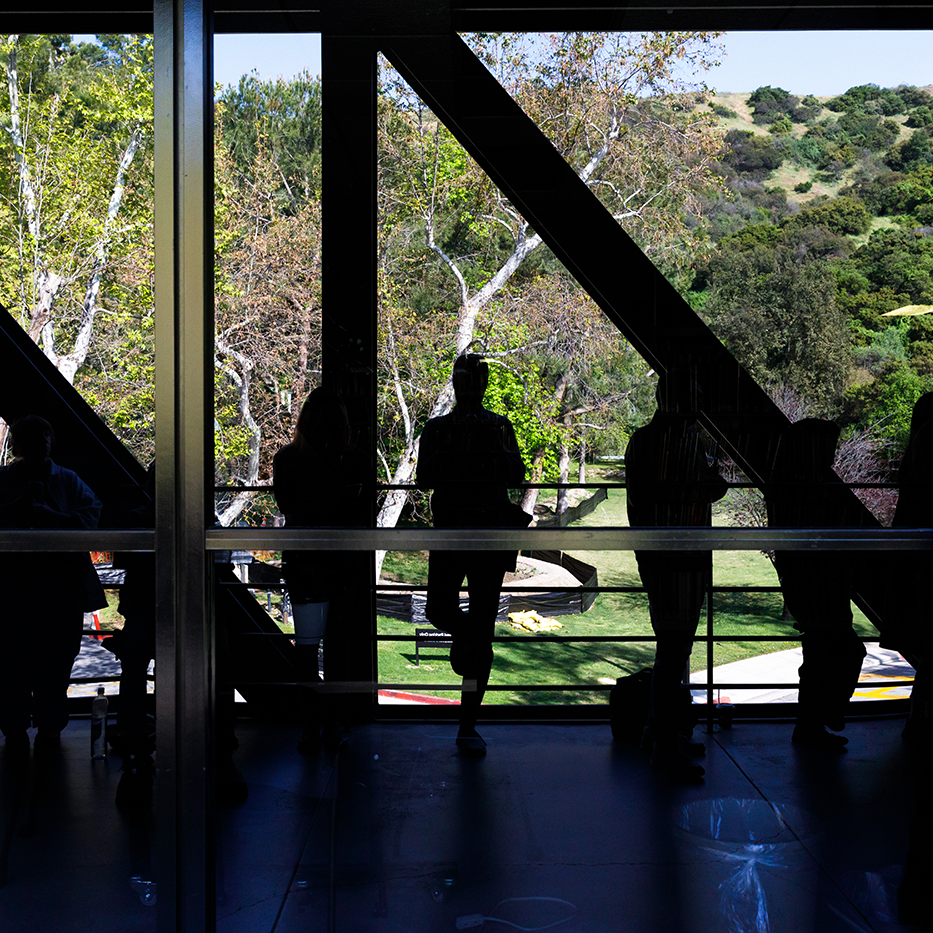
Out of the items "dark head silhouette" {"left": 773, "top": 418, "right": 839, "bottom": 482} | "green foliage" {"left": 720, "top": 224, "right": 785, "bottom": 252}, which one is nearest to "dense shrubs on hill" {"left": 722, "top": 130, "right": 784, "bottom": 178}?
"green foliage" {"left": 720, "top": 224, "right": 785, "bottom": 252}

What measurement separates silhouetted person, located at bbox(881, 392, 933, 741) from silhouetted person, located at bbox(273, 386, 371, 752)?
132cm

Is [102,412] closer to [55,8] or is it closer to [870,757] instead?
[55,8]

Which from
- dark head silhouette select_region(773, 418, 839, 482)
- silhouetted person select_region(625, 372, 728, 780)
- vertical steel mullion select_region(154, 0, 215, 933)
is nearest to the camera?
vertical steel mullion select_region(154, 0, 215, 933)

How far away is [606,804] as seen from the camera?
6.70ft

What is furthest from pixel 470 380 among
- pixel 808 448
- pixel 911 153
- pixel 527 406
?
pixel 911 153

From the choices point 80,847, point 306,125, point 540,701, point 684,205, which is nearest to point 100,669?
point 80,847

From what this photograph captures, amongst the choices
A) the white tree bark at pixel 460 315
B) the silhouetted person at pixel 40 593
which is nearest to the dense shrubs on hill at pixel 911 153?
the white tree bark at pixel 460 315

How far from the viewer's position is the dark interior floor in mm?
1832

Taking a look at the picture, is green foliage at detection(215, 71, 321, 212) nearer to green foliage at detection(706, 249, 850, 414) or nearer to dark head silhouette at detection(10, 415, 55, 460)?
dark head silhouette at detection(10, 415, 55, 460)

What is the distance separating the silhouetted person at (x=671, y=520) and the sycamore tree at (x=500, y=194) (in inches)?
17.3

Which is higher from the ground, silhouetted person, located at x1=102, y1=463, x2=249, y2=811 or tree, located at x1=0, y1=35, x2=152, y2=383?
tree, located at x1=0, y1=35, x2=152, y2=383

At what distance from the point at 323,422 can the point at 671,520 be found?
90cm

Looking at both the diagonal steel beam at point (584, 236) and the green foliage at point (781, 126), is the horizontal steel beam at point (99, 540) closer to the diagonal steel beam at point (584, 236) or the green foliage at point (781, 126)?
the diagonal steel beam at point (584, 236)

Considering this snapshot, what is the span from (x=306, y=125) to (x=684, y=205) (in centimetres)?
97
